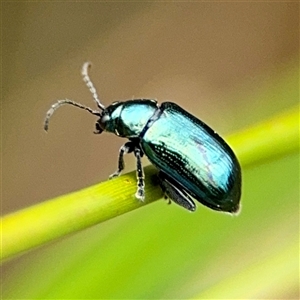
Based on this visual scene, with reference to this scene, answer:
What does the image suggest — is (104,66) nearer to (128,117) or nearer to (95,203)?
(128,117)

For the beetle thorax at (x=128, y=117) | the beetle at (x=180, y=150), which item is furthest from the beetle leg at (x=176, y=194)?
the beetle thorax at (x=128, y=117)

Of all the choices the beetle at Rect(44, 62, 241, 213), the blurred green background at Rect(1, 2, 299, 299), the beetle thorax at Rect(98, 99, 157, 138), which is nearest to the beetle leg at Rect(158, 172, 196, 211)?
the beetle at Rect(44, 62, 241, 213)

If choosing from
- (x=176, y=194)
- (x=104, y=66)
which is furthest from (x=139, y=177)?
(x=104, y=66)

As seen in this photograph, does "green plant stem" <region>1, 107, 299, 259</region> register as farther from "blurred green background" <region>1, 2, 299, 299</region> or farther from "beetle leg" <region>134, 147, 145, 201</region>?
"blurred green background" <region>1, 2, 299, 299</region>

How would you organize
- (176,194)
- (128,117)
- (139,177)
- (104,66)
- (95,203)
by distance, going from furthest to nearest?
1. (104,66)
2. (128,117)
3. (176,194)
4. (139,177)
5. (95,203)

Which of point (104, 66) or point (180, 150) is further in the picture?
point (104, 66)

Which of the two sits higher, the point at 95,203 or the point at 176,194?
the point at 176,194
